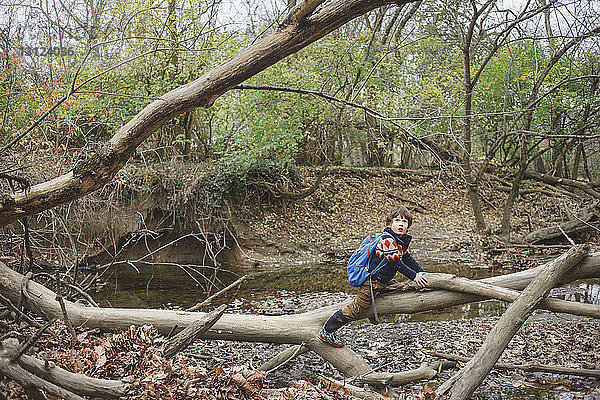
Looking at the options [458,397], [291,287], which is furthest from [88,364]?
[291,287]

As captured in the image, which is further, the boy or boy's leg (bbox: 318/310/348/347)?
boy's leg (bbox: 318/310/348/347)

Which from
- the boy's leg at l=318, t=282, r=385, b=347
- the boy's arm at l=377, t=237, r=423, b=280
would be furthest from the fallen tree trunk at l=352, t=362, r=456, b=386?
the boy's arm at l=377, t=237, r=423, b=280

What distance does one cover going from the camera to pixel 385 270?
4539mm

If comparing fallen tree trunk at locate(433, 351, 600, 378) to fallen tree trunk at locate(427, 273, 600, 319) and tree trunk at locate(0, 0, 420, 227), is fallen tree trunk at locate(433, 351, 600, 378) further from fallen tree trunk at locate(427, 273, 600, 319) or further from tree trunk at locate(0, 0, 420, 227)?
tree trunk at locate(0, 0, 420, 227)

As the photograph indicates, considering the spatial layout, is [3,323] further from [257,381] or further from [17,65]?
[17,65]

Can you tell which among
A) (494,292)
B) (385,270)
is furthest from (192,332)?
(494,292)

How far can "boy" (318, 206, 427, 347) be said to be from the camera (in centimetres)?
448

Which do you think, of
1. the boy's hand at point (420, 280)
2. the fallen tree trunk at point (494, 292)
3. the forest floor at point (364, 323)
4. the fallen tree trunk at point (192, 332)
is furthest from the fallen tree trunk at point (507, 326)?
the fallen tree trunk at point (192, 332)

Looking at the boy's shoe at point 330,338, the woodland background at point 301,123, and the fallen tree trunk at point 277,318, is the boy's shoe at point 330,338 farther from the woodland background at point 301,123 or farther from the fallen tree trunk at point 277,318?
the woodland background at point 301,123

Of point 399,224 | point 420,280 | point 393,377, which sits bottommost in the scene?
point 393,377

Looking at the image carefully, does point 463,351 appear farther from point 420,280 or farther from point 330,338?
point 330,338

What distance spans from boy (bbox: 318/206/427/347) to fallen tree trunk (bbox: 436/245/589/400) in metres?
0.78

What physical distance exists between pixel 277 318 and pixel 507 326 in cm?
208

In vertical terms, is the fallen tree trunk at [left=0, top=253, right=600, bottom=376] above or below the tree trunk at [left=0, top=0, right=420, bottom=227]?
below
